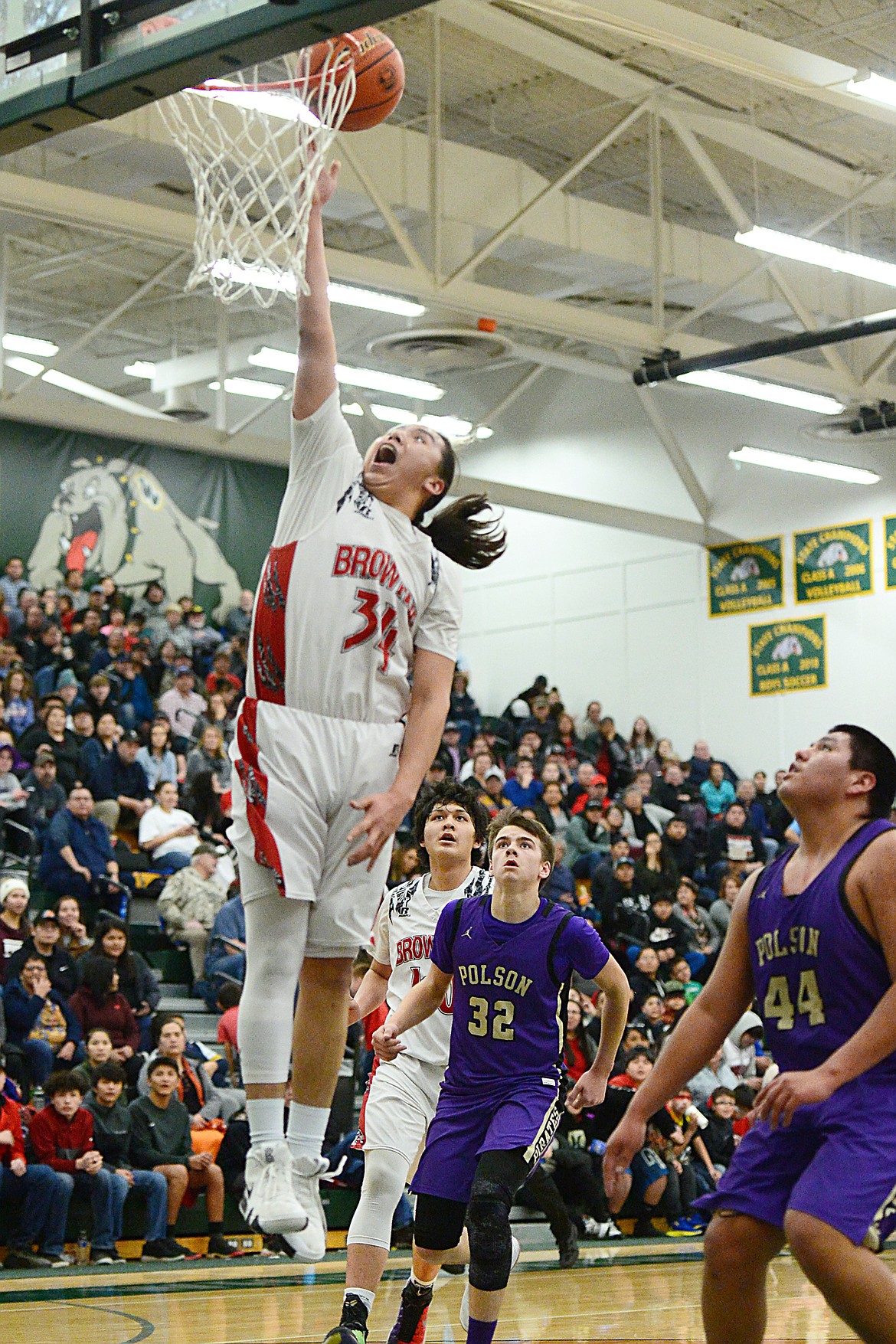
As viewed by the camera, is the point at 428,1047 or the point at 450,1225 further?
the point at 428,1047

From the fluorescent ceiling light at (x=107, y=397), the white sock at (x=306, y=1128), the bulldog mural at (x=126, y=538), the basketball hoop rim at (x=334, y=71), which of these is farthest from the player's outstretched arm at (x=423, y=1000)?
the bulldog mural at (x=126, y=538)

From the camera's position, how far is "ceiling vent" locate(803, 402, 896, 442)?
60.1ft

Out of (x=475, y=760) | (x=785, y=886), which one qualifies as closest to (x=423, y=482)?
(x=785, y=886)

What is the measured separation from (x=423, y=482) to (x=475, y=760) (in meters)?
12.5

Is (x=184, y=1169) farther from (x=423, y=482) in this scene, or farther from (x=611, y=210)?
(x=611, y=210)

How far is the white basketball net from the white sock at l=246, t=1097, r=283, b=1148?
2029mm

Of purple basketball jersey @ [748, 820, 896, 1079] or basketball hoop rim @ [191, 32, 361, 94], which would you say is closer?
purple basketball jersey @ [748, 820, 896, 1079]

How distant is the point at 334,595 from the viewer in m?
4.40

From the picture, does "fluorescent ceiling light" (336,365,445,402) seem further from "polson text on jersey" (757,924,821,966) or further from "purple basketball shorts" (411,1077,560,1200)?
"polson text on jersey" (757,924,821,966)

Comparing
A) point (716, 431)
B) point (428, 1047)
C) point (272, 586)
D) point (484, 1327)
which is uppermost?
point (716, 431)

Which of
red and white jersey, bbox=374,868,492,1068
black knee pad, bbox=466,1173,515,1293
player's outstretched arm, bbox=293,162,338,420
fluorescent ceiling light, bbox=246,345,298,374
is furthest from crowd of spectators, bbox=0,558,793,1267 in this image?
player's outstretched arm, bbox=293,162,338,420

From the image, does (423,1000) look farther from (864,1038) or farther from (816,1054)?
(864,1038)

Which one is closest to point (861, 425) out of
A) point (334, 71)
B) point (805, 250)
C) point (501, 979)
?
point (805, 250)

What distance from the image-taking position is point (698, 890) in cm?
1722
